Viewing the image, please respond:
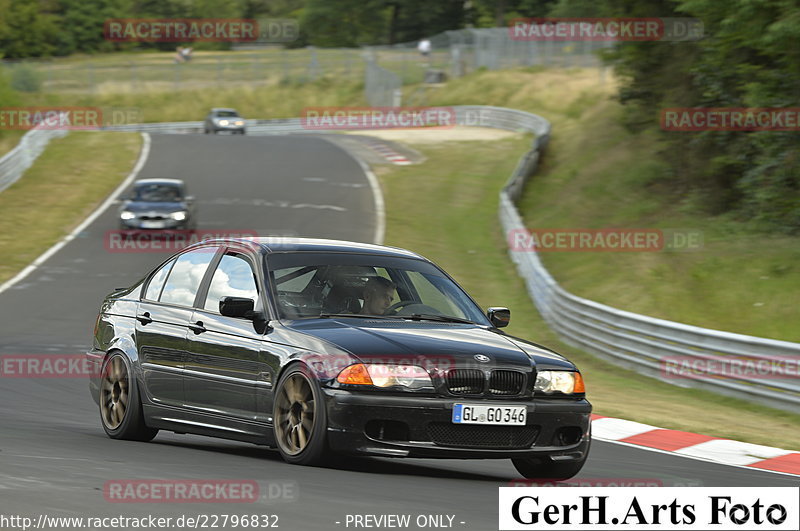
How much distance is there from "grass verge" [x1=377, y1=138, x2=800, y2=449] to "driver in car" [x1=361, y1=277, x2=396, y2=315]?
4498mm

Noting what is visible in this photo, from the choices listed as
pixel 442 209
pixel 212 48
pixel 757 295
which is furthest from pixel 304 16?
pixel 757 295

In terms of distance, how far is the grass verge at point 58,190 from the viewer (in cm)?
3081

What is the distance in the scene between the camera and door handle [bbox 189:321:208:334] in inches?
340

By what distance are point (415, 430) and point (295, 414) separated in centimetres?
78

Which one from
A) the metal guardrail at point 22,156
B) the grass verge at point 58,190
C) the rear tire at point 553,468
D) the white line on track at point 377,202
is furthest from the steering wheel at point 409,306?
the metal guardrail at point 22,156

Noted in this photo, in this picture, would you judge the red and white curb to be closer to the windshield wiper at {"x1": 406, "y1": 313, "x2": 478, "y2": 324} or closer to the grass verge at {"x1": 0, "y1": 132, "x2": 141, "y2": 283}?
the windshield wiper at {"x1": 406, "y1": 313, "x2": 478, "y2": 324}

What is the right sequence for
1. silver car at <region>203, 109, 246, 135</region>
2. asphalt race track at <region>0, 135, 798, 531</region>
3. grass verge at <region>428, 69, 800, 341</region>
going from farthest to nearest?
silver car at <region>203, 109, 246, 135</region> → grass verge at <region>428, 69, 800, 341</region> → asphalt race track at <region>0, 135, 798, 531</region>

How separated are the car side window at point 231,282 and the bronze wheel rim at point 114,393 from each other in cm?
112

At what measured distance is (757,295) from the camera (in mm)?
21750

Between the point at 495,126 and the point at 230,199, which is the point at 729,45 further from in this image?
the point at 495,126

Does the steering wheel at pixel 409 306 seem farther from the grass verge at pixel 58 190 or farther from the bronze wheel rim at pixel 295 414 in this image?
the grass verge at pixel 58 190

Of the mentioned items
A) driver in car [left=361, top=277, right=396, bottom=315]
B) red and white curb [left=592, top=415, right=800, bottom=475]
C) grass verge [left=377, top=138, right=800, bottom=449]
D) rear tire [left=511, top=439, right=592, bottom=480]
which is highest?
driver in car [left=361, top=277, right=396, bottom=315]

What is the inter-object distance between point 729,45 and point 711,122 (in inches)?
191

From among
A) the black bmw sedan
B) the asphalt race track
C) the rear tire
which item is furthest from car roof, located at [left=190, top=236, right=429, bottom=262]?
the rear tire
